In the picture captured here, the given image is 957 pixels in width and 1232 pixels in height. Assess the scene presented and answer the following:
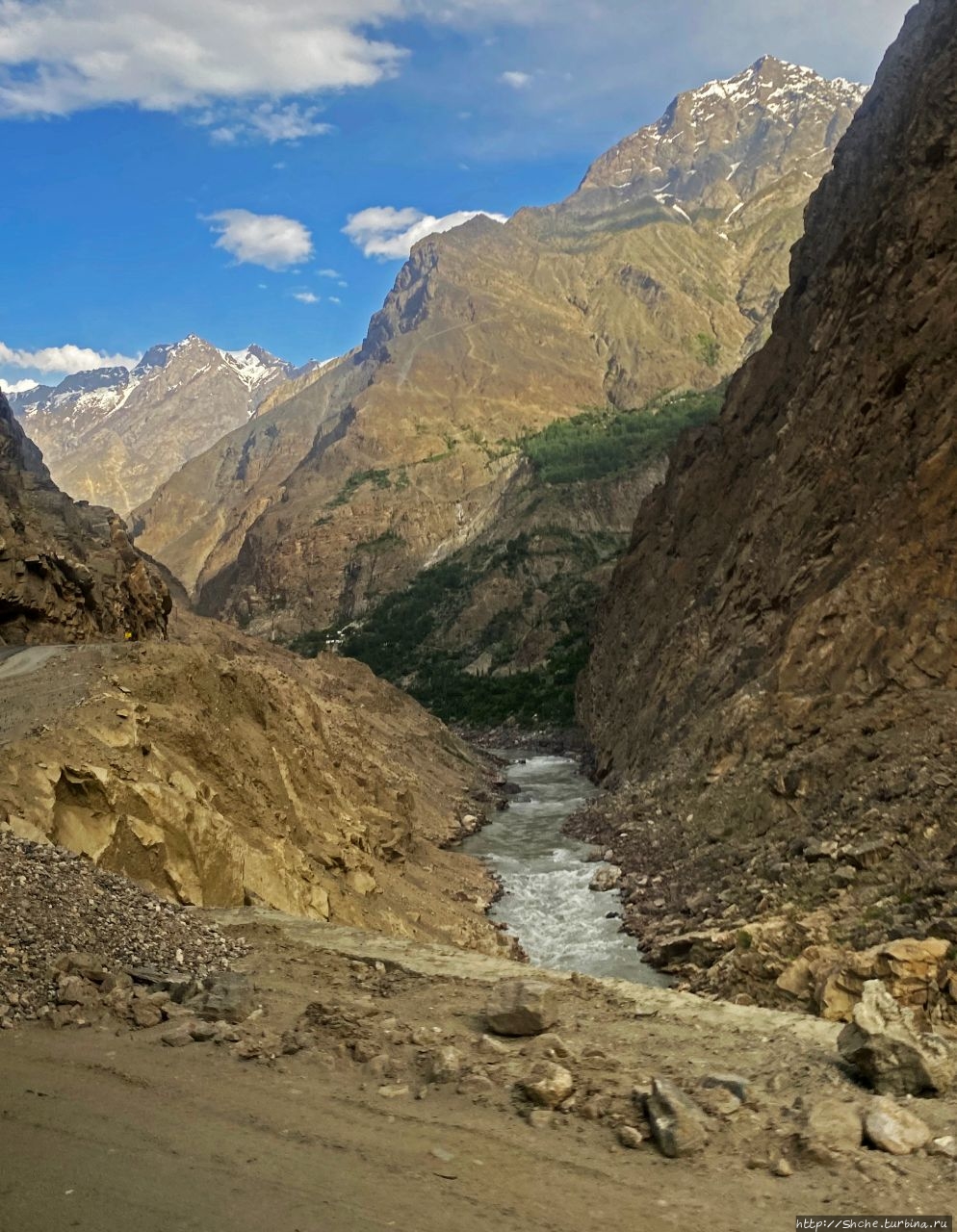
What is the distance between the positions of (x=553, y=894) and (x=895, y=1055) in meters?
20.1

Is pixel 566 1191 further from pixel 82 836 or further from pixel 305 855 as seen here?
pixel 305 855

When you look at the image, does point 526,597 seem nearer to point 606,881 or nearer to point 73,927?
Result: point 606,881

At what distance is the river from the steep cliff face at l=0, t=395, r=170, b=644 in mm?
13507

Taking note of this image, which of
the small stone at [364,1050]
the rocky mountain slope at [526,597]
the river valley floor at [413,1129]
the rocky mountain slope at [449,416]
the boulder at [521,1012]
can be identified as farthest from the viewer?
the rocky mountain slope at [449,416]

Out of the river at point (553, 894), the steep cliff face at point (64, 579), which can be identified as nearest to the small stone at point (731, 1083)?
the river at point (553, 894)

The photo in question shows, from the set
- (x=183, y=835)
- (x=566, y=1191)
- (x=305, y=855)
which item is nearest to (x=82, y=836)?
(x=183, y=835)

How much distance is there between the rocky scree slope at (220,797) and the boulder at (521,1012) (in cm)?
635

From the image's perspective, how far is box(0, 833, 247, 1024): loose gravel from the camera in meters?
8.96

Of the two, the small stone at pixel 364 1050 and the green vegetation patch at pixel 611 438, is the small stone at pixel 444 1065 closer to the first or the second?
the small stone at pixel 364 1050

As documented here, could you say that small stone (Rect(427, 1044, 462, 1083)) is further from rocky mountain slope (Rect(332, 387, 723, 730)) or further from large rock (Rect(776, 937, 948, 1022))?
rocky mountain slope (Rect(332, 387, 723, 730))

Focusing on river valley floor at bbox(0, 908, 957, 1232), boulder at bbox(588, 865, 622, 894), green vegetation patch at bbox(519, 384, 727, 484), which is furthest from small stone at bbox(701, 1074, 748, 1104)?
green vegetation patch at bbox(519, 384, 727, 484)

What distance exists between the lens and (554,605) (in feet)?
Answer: 307

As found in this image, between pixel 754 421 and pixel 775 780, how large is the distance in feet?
88.1

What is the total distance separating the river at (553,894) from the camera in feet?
70.7
